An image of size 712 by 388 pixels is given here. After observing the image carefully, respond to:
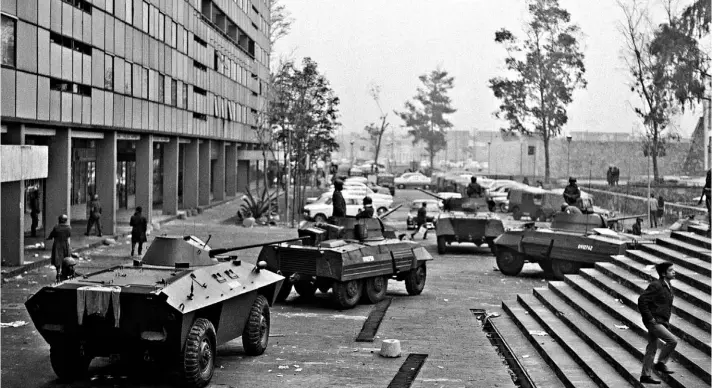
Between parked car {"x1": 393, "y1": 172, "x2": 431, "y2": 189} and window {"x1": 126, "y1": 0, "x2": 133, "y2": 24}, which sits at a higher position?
window {"x1": 126, "y1": 0, "x2": 133, "y2": 24}

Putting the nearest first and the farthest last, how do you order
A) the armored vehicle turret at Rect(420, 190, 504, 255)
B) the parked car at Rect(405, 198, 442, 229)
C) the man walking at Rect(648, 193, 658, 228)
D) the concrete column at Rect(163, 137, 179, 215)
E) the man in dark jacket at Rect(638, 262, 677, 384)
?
the man in dark jacket at Rect(638, 262, 677, 384) < the armored vehicle turret at Rect(420, 190, 504, 255) < the man walking at Rect(648, 193, 658, 228) < the parked car at Rect(405, 198, 442, 229) < the concrete column at Rect(163, 137, 179, 215)

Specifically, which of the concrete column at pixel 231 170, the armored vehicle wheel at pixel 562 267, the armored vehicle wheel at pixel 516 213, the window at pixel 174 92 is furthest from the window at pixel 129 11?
the concrete column at pixel 231 170

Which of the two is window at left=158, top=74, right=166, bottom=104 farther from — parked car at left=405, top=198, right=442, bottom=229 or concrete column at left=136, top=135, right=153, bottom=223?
parked car at left=405, top=198, right=442, bottom=229

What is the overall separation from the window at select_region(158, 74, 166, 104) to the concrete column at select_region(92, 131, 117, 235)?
6.31 m

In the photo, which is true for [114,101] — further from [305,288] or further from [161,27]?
[305,288]

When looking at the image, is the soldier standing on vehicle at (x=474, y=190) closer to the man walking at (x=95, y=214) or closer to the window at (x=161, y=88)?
the man walking at (x=95, y=214)

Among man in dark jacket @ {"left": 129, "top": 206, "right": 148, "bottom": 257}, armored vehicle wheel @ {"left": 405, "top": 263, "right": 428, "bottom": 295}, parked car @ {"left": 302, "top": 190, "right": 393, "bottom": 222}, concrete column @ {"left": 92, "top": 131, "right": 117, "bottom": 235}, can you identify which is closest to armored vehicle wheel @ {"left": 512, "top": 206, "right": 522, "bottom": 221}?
parked car @ {"left": 302, "top": 190, "right": 393, "bottom": 222}

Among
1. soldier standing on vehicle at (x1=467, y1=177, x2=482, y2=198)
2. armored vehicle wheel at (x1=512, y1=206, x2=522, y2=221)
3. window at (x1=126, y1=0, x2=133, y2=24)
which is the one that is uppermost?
window at (x1=126, y1=0, x2=133, y2=24)

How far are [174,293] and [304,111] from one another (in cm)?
4314

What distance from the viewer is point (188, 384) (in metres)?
12.6

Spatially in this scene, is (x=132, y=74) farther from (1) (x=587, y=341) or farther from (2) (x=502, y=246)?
(1) (x=587, y=341)

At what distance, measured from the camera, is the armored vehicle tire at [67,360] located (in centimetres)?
1289

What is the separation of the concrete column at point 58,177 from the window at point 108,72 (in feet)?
12.1

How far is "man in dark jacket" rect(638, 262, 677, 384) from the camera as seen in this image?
12.0 metres
